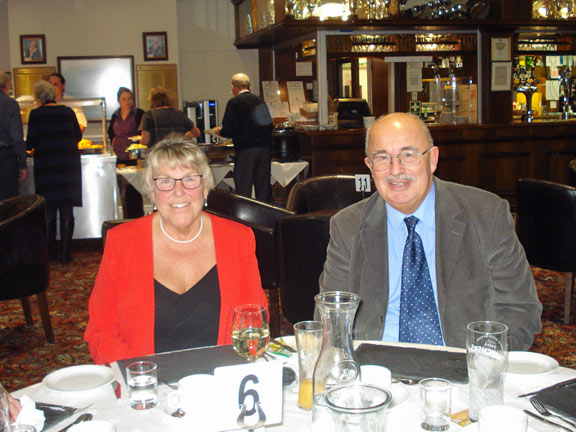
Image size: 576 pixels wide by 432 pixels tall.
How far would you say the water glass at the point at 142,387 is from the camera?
1465mm

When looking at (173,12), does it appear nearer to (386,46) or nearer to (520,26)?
(386,46)

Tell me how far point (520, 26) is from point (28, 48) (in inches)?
279

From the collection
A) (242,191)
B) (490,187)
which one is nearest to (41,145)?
(242,191)

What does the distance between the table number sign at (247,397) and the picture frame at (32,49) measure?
10055 millimetres

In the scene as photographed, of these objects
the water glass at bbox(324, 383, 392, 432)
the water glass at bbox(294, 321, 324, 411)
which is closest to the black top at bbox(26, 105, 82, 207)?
the water glass at bbox(294, 321, 324, 411)

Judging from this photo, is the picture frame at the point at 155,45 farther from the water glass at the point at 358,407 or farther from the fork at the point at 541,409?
the water glass at the point at 358,407

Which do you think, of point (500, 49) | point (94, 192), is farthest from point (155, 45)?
point (500, 49)

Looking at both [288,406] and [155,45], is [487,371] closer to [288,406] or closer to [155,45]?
[288,406]

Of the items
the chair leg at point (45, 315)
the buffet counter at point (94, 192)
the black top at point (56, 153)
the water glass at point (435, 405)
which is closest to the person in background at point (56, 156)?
the black top at point (56, 153)

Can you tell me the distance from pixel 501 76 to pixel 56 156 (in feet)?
17.2

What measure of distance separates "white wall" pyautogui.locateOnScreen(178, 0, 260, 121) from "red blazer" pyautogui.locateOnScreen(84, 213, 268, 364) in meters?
8.99

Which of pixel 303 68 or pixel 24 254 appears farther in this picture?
pixel 303 68

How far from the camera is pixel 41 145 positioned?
20.5 ft

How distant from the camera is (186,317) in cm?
216
